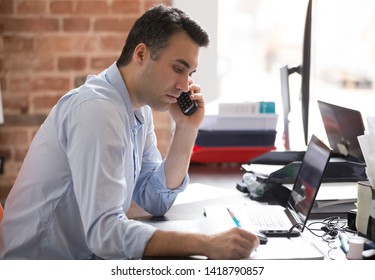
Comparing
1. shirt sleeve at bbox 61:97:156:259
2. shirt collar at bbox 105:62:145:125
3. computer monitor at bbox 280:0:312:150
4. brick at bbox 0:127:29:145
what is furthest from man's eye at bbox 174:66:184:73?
brick at bbox 0:127:29:145

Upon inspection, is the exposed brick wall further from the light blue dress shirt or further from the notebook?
the notebook

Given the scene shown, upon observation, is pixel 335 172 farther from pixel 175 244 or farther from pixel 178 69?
pixel 175 244

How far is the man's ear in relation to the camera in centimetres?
170

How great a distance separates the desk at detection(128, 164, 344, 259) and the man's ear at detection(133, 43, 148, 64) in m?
0.44

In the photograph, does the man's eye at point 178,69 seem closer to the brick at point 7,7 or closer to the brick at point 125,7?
the brick at point 125,7

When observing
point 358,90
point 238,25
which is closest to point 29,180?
point 238,25

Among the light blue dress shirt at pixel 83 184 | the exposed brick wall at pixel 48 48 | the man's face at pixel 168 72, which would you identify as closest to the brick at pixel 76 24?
the exposed brick wall at pixel 48 48

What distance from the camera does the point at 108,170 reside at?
4.75 feet

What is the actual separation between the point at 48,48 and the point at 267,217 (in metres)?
1.62

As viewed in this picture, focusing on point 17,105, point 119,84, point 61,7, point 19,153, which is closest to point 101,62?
point 61,7
